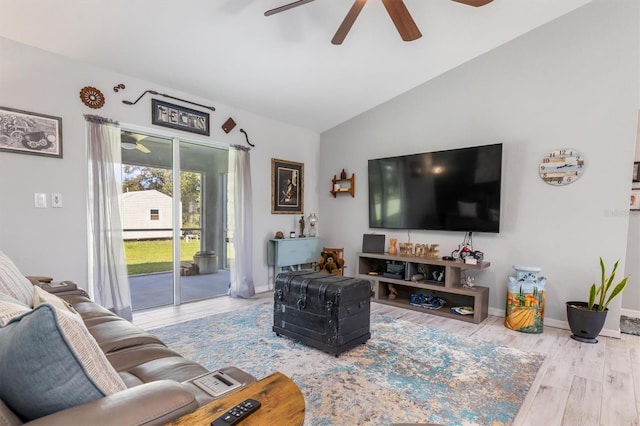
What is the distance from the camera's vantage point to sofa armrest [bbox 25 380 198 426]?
0.69 metres

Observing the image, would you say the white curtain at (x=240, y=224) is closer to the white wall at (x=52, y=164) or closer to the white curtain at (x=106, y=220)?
the white wall at (x=52, y=164)

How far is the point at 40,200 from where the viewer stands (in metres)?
2.79

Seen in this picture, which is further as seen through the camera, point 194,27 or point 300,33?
point 300,33

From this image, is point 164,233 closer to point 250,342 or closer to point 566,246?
point 250,342

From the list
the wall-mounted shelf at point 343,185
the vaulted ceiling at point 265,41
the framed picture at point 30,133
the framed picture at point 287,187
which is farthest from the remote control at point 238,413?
the wall-mounted shelf at point 343,185

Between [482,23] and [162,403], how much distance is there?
4025mm

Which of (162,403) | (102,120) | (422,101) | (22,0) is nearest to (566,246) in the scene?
(422,101)

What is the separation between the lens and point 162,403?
31.8 inches

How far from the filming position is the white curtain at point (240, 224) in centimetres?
419

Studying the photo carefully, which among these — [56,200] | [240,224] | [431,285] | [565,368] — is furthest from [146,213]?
[565,368]

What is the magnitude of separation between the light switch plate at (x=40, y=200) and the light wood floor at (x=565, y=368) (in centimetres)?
139

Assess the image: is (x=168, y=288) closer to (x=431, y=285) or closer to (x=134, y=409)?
(x=431, y=285)

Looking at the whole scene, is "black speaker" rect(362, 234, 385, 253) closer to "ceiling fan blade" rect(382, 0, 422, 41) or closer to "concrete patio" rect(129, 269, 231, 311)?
"concrete patio" rect(129, 269, 231, 311)

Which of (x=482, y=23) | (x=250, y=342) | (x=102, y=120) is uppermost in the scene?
(x=482, y=23)
